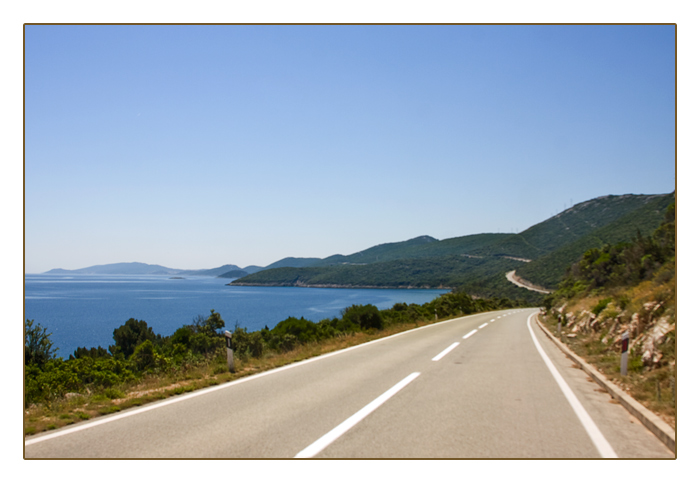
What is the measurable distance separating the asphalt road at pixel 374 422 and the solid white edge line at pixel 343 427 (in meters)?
0.01

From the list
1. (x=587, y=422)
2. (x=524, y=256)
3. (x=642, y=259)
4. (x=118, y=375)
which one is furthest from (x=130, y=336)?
(x=524, y=256)

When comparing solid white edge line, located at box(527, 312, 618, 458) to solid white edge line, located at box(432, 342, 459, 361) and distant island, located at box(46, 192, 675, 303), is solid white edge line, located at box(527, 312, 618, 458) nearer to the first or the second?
solid white edge line, located at box(432, 342, 459, 361)

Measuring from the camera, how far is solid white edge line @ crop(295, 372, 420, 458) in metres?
4.28

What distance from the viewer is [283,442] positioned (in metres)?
4.55

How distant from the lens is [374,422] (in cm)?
533

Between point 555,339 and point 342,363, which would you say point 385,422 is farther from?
point 555,339

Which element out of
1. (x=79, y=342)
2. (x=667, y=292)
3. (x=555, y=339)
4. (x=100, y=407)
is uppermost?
(x=667, y=292)

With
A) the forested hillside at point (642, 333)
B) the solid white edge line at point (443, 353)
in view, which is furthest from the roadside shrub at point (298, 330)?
the forested hillside at point (642, 333)

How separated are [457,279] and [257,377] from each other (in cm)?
14133

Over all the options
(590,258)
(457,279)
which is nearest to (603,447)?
(590,258)

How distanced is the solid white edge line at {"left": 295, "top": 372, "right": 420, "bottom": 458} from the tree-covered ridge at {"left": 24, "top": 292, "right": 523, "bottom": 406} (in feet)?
12.7

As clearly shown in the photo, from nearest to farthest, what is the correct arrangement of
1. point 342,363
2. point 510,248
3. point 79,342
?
point 342,363 → point 79,342 → point 510,248

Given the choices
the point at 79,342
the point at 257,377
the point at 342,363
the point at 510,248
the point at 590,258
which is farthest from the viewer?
the point at 510,248

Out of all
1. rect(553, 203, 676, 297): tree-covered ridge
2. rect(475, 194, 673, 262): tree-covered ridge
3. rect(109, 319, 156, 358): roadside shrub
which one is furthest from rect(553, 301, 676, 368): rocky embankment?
rect(475, 194, 673, 262): tree-covered ridge
